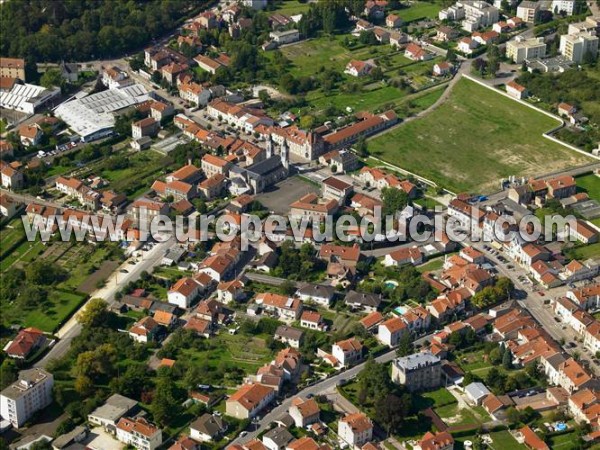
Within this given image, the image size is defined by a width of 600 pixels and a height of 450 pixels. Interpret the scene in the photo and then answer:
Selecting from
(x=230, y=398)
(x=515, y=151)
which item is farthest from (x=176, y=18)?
(x=230, y=398)

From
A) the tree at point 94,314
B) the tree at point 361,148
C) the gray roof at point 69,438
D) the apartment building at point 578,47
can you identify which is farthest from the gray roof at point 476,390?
the apartment building at point 578,47

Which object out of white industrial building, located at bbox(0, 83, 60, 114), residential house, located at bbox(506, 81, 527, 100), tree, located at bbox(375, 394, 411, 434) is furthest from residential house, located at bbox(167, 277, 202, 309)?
residential house, located at bbox(506, 81, 527, 100)

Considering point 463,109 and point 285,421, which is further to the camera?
point 463,109

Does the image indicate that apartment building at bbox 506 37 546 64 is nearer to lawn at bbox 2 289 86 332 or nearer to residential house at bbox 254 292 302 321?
residential house at bbox 254 292 302 321

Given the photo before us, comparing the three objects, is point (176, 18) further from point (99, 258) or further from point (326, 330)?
point (326, 330)

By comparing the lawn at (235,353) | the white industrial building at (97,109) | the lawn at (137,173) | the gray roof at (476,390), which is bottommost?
the lawn at (235,353)

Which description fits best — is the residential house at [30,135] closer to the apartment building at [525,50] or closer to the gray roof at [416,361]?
the gray roof at [416,361]
